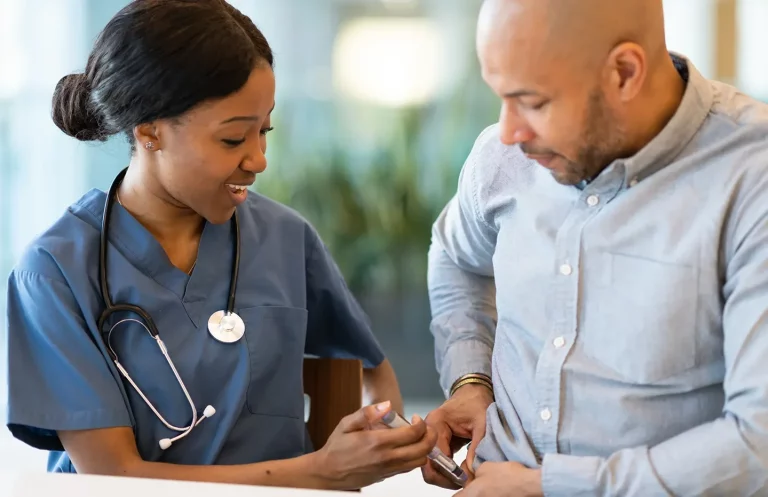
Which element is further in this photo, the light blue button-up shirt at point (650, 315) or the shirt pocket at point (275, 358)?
the shirt pocket at point (275, 358)

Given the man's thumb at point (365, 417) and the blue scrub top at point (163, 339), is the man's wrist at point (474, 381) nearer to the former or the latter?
the man's thumb at point (365, 417)

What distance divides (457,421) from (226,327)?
0.40 meters

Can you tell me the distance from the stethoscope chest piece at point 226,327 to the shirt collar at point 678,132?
68 centimetres

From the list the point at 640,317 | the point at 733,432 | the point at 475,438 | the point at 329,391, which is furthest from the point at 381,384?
the point at 733,432

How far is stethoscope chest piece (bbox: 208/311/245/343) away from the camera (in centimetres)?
152

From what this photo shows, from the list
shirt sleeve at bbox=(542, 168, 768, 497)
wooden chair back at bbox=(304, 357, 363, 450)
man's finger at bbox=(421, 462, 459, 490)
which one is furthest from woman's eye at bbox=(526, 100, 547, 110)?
wooden chair back at bbox=(304, 357, 363, 450)

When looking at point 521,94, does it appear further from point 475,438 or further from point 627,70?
point 475,438

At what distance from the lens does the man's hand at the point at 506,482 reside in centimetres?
115

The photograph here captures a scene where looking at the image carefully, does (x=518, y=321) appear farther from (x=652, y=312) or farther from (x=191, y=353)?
(x=191, y=353)

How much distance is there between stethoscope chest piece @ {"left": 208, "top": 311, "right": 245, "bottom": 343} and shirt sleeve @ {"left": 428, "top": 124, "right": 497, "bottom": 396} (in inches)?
12.8

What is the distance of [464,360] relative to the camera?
4.96ft

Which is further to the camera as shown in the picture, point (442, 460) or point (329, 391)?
point (329, 391)

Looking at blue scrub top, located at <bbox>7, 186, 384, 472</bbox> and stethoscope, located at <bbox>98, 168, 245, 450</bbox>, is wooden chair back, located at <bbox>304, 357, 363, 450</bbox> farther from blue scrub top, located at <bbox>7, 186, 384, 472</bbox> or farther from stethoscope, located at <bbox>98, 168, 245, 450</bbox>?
stethoscope, located at <bbox>98, 168, 245, 450</bbox>

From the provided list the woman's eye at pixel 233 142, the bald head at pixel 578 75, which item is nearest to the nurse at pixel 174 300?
the woman's eye at pixel 233 142
